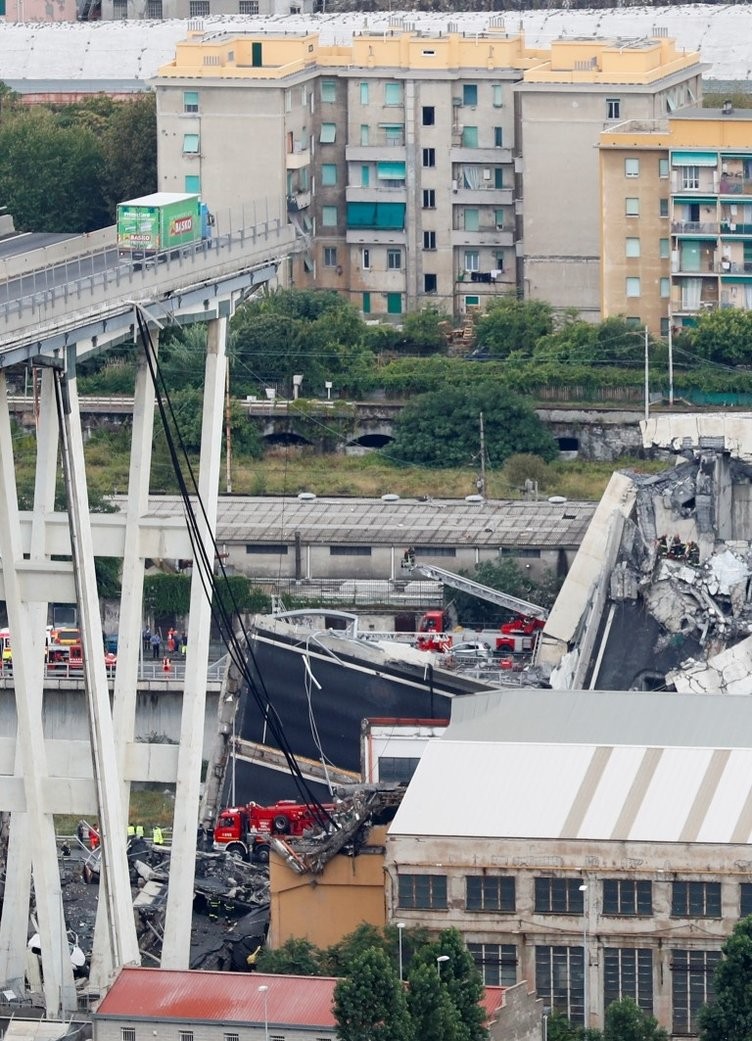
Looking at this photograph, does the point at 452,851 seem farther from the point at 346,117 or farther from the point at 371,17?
the point at 371,17

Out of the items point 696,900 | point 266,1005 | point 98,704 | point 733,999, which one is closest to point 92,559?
point 98,704

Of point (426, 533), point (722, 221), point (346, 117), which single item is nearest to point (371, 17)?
point (346, 117)

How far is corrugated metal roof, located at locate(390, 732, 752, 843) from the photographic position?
2146 inches

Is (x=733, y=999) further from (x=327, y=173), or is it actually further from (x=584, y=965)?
(x=327, y=173)

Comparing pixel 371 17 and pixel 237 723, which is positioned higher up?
pixel 371 17

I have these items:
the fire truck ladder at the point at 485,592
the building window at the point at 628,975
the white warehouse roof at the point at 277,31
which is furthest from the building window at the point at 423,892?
the white warehouse roof at the point at 277,31

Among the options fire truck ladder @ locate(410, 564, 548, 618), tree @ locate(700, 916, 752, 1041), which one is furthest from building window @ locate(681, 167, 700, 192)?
tree @ locate(700, 916, 752, 1041)

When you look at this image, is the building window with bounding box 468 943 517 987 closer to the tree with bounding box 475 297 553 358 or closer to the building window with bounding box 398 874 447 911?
the building window with bounding box 398 874 447 911

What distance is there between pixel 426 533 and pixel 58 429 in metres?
29.1

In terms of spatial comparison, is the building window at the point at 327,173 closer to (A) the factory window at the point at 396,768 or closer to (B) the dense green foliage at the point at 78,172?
(B) the dense green foliage at the point at 78,172

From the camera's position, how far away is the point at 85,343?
2058 inches

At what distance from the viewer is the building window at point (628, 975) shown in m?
54.0

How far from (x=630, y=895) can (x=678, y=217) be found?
4141 centimetres

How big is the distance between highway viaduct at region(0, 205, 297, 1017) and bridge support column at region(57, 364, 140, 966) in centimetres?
3
